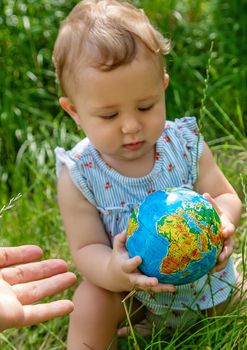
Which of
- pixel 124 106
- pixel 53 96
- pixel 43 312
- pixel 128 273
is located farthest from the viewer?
pixel 53 96

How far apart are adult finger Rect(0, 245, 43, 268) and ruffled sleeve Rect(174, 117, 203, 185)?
2.19 ft

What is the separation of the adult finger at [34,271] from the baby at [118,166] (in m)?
0.12

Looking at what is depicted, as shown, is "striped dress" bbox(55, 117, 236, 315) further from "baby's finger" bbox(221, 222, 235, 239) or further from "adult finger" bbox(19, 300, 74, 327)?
"adult finger" bbox(19, 300, 74, 327)

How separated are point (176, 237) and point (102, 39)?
73 cm

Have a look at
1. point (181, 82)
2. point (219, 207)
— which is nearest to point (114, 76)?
point (219, 207)

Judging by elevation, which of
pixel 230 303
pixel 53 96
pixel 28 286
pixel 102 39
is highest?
pixel 102 39

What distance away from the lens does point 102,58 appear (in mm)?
2549

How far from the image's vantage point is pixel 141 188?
2834 millimetres

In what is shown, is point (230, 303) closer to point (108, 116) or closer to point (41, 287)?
point (41, 287)

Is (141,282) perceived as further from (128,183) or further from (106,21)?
(106,21)

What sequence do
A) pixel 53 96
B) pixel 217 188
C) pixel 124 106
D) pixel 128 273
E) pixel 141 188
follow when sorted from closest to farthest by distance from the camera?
pixel 128 273
pixel 124 106
pixel 141 188
pixel 217 188
pixel 53 96

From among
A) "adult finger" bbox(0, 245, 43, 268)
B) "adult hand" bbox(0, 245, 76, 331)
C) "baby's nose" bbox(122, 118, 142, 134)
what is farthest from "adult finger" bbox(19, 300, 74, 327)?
"baby's nose" bbox(122, 118, 142, 134)

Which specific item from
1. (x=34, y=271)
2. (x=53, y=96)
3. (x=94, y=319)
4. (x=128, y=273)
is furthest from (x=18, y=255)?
(x=53, y=96)

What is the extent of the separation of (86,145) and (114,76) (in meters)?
0.46
